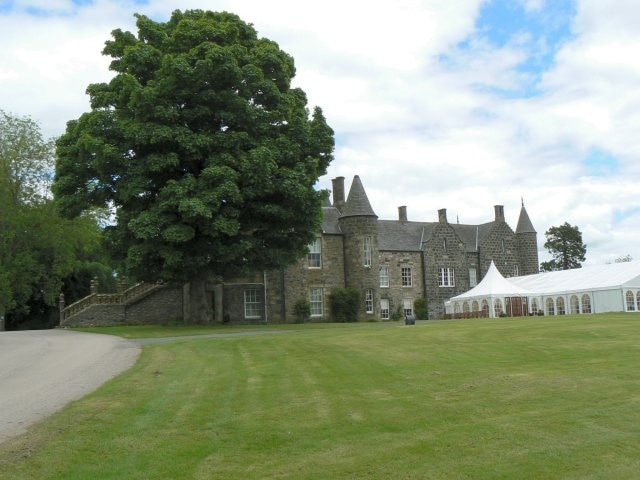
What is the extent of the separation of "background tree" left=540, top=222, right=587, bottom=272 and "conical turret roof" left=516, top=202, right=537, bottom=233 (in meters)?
28.0

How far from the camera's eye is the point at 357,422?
9.10m

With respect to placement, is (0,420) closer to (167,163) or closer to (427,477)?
(427,477)

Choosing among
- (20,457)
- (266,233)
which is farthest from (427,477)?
(266,233)

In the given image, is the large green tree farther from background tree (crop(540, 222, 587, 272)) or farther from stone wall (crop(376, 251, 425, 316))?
background tree (crop(540, 222, 587, 272))

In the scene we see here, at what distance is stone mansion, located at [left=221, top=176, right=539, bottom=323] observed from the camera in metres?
44.9

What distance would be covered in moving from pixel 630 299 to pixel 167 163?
88.3 ft

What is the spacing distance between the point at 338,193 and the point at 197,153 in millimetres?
21709

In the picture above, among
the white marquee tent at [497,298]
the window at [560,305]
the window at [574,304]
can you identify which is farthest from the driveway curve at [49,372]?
the window at [560,305]

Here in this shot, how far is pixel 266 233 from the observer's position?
33.1 meters

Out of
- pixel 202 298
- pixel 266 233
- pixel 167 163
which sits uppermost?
pixel 167 163

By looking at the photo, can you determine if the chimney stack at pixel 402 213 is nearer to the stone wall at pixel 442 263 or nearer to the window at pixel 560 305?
the stone wall at pixel 442 263

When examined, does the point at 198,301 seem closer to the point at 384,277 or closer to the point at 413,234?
the point at 384,277

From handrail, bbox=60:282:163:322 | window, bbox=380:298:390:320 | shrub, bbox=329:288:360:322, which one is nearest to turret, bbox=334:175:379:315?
shrub, bbox=329:288:360:322

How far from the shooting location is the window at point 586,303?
4128 centimetres
